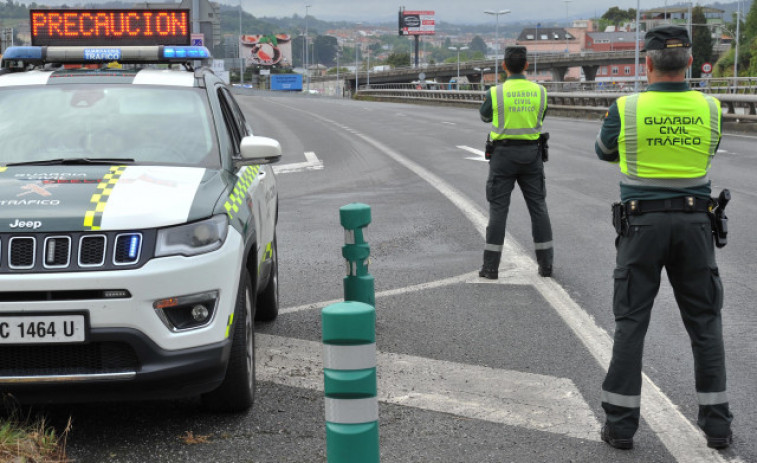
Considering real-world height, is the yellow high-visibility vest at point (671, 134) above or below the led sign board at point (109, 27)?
below

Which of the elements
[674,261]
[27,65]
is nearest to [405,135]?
[27,65]

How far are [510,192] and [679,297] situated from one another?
13.7 feet

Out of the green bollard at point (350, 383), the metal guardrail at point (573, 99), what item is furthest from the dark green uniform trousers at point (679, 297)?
the metal guardrail at point (573, 99)

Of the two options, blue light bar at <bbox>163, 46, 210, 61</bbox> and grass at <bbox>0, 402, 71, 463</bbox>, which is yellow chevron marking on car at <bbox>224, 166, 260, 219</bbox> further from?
grass at <bbox>0, 402, 71, 463</bbox>

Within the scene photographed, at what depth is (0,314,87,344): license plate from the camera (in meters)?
4.55

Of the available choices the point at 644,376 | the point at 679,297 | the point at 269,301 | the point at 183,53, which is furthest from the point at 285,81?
the point at 679,297

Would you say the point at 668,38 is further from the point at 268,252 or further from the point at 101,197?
the point at 268,252

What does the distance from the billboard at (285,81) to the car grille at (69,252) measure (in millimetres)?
168825

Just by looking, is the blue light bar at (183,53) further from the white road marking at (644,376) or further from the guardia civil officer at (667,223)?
the guardia civil officer at (667,223)

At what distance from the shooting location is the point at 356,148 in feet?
82.8

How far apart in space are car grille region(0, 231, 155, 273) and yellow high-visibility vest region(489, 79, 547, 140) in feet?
16.1

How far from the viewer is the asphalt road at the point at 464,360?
484 centimetres

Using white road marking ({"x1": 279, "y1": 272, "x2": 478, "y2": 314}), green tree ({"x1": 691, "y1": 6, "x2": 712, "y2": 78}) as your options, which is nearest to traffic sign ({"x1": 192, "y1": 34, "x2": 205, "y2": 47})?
white road marking ({"x1": 279, "y1": 272, "x2": 478, "y2": 314})

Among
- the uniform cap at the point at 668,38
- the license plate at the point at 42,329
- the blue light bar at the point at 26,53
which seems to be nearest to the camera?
the license plate at the point at 42,329
